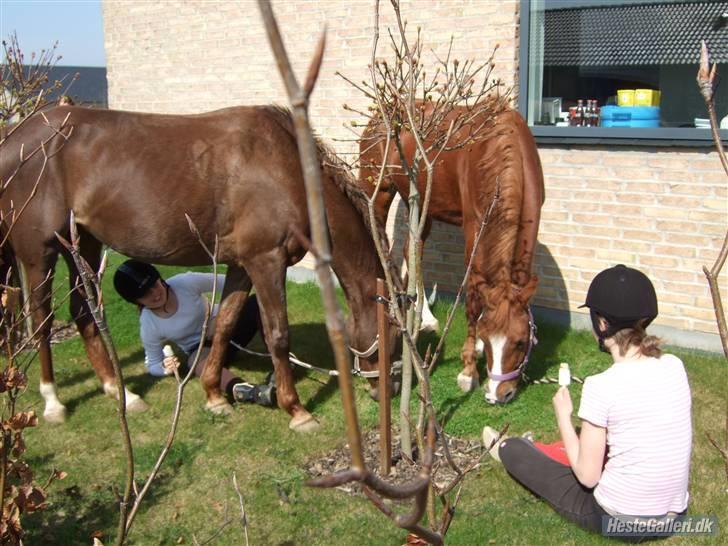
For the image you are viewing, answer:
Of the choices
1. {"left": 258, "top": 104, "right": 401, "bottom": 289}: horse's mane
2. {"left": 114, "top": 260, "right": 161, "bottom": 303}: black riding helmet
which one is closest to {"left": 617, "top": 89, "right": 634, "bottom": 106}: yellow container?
{"left": 258, "top": 104, "right": 401, "bottom": 289}: horse's mane

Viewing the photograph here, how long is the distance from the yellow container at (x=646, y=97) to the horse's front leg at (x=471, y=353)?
2500mm

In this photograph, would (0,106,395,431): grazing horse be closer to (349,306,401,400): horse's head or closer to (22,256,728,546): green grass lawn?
(349,306,401,400): horse's head

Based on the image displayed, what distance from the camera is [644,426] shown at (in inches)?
121

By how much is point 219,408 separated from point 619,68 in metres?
4.50

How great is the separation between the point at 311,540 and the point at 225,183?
7.87 feet

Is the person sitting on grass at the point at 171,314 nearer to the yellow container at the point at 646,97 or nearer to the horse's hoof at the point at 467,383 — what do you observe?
the horse's hoof at the point at 467,383

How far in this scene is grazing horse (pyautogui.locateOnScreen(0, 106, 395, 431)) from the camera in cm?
475

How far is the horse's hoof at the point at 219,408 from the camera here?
521cm

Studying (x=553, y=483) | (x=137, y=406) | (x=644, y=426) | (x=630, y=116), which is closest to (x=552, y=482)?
(x=553, y=483)

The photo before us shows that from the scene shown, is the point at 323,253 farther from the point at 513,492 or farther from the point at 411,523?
the point at 513,492

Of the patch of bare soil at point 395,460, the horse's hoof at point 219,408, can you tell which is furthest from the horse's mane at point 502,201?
the horse's hoof at point 219,408

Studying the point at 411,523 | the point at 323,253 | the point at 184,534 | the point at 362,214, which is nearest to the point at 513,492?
the point at 184,534

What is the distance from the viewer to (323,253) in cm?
82

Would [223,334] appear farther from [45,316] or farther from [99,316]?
[99,316]
